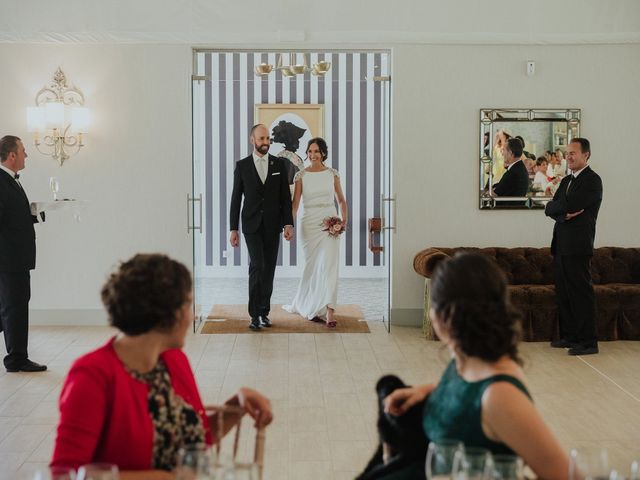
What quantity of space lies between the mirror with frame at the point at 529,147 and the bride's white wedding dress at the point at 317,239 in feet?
4.94

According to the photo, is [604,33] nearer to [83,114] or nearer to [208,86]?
[83,114]

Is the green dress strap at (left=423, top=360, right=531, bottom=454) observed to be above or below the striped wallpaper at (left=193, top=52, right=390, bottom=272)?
below

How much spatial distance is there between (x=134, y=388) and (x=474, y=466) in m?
0.87

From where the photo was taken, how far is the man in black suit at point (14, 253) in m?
6.16

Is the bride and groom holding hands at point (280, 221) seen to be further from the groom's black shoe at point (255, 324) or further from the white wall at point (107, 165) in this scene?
the white wall at point (107, 165)

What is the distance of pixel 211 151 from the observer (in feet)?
42.4

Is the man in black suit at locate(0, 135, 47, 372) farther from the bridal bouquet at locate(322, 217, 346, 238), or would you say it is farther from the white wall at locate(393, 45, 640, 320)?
the white wall at locate(393, 45, 640, 320)

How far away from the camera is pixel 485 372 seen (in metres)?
2.12

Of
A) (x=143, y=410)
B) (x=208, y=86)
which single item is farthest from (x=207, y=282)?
(x=143, y=410)

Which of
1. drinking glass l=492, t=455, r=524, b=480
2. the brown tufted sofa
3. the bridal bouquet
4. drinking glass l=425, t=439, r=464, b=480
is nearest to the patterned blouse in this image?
drinking glass l=425, t=439, r=464, b=480

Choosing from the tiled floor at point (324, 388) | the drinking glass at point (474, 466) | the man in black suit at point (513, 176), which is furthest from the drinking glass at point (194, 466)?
the man in black suit at point (513, 176)

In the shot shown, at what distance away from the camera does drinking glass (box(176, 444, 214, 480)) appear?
1658 millimetres

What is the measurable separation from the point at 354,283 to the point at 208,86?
354 centimetres

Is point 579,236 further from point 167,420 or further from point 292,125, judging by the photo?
point 292,125
